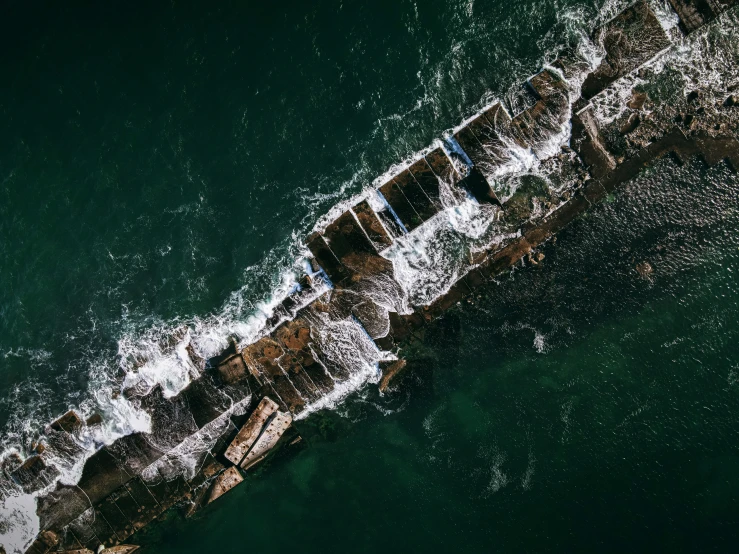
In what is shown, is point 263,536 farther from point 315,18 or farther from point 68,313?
point 315,18

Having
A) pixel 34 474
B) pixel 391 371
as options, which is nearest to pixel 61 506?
pixel 34 474

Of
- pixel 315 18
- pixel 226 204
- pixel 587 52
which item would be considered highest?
pixel 315 18

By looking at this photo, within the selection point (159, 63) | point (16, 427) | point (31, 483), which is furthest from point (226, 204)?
point (31, 483)

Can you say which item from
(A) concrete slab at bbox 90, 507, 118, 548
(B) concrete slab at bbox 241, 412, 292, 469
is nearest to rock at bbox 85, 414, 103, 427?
(A) concrete slab at bbox 90, 507, 118, 548

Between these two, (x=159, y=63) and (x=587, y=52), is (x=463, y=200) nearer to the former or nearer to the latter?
(x=587, y=52)

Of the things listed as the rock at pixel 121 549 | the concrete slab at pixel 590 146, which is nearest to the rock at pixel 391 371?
the concrete slab at pixel 590 146

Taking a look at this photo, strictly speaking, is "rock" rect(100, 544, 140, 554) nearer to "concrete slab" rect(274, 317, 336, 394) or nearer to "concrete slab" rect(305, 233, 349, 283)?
"concrete slab" rect(274, 317, 336, 394)

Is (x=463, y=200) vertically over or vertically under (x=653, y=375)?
over

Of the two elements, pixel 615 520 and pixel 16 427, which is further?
pixel 16 427

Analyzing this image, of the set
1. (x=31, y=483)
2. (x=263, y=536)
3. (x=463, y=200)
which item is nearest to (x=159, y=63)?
(x=463, y=200)
